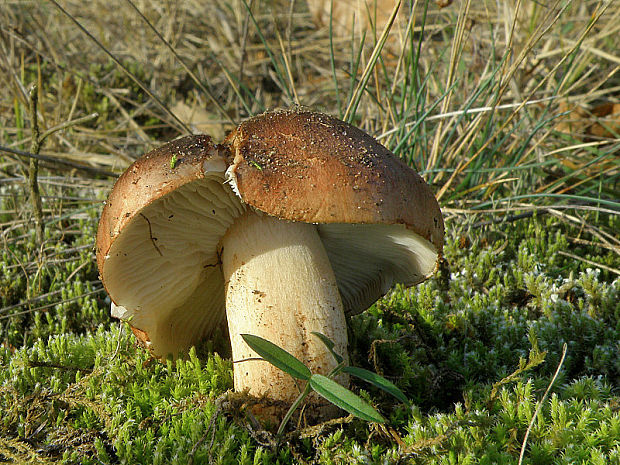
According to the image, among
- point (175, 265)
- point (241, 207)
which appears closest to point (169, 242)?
point (175, 265)

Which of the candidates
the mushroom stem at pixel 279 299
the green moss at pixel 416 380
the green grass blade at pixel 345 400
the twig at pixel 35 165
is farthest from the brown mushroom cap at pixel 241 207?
the twig at pixel 35 165

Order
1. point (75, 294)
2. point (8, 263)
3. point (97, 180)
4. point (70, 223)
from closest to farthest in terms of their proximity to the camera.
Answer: point (75, 294) → point (8, 263) → point (70, 223) → point (97, 180)

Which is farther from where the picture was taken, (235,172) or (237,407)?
(237,407)

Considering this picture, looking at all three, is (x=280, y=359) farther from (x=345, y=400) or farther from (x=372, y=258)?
(x=372, y=258)

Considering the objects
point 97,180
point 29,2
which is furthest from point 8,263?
point 29,2

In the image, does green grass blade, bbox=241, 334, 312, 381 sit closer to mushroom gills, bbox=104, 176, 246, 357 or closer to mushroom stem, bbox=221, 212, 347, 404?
mushroom stem, bbox=221, 212, 347, 404

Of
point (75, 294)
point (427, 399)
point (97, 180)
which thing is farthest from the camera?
point (97, 180)

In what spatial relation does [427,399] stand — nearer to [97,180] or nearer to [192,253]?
Result: [192,253]
